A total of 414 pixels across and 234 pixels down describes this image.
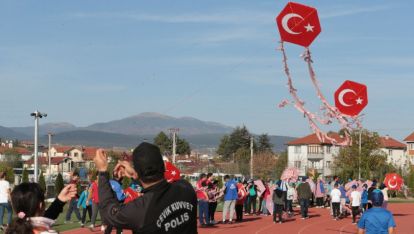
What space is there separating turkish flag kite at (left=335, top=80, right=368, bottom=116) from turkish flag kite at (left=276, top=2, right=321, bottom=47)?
4.15 m

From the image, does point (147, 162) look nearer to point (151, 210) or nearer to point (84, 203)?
point (151, 210)

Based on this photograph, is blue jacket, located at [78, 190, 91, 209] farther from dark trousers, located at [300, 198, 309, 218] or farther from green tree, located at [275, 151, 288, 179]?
green tree, located at [275, 151, 288, 179]

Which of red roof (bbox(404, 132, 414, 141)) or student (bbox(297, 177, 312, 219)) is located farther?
red roof (bbox(404, 132, 414, 141))

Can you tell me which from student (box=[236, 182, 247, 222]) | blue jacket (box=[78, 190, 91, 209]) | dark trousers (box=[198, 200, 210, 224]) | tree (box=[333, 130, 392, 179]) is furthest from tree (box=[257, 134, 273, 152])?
blue jacket (box=[78, 190, 91, 209])

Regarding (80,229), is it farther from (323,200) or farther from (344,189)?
(323,200)

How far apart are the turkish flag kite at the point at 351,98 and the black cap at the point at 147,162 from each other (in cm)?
2152

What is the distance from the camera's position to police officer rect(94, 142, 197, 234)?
4.34m

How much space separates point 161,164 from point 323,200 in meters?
31.0

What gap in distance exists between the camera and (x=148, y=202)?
4.36 m

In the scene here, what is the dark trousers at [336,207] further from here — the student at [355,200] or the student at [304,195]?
the student at [355,200]

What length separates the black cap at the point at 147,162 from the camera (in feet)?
14.2

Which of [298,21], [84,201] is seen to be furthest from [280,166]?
Result: [84,201]

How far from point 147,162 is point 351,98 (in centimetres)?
2175

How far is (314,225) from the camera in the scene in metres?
24.6
